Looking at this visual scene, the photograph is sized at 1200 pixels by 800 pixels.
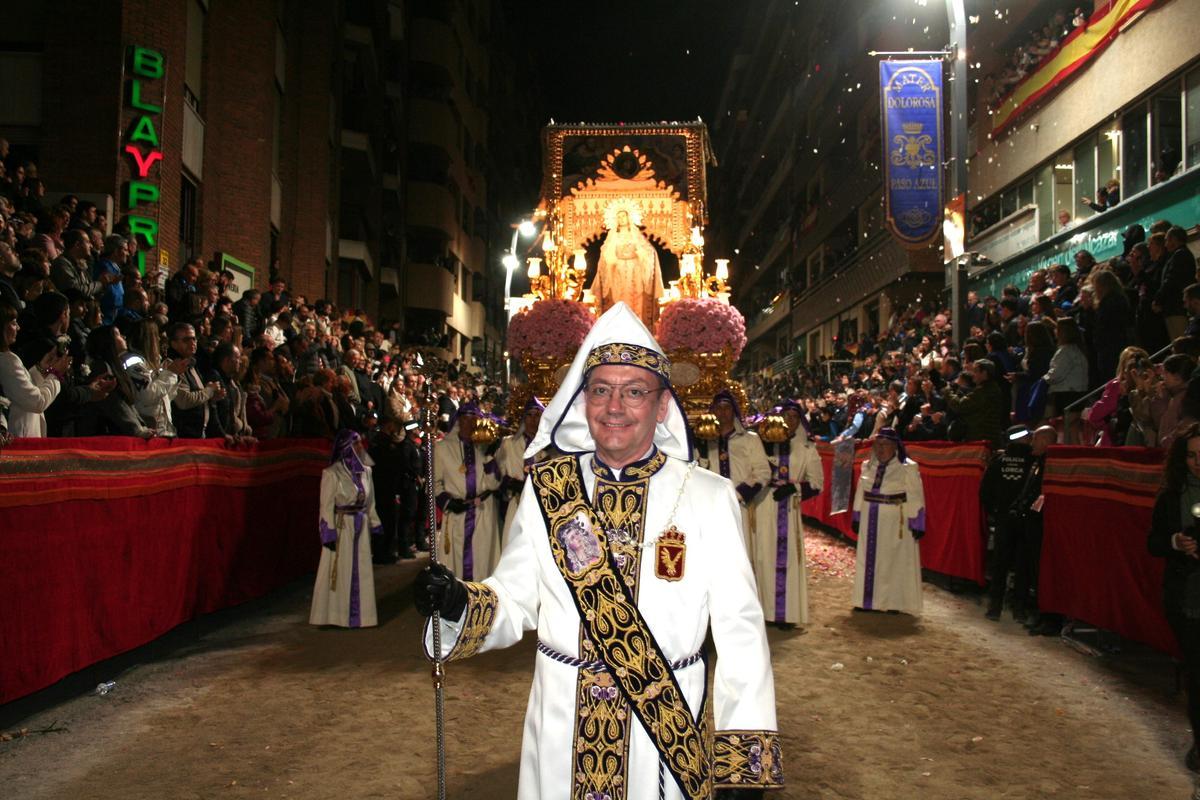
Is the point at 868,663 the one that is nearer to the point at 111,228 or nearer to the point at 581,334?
the point at 581,334

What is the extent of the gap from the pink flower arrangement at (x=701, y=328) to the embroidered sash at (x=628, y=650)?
9.59 meters

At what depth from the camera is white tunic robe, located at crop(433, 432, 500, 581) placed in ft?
33.9

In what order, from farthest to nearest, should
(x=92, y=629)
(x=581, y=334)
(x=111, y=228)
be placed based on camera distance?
(x=111, y=228) < (x=581, y=334) < (x=92, y=629)

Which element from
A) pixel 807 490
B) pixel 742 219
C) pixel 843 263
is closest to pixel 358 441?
pixel 807 490

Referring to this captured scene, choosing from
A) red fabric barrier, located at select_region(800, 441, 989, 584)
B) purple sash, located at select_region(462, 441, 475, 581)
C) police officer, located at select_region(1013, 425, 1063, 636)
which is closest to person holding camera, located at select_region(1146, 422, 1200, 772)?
police officer, located at select_region(1013, 425, 1063, 636)

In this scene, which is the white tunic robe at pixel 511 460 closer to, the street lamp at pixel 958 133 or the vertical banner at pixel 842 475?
the street lamp at pixel 958 133

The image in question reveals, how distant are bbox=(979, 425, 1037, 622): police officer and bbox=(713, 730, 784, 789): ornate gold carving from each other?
7.55m

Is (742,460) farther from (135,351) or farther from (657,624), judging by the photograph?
(657,624)

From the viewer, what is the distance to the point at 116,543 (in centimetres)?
687

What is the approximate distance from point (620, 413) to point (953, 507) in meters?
9.57

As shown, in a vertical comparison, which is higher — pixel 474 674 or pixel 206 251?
pixel 206 251

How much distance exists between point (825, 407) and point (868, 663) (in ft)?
47.9

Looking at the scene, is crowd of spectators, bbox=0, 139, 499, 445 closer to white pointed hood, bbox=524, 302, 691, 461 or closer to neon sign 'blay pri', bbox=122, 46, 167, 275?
neon sign 'blay pri', bbox=122, 46, 167, 275

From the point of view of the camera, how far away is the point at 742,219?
71125mm
